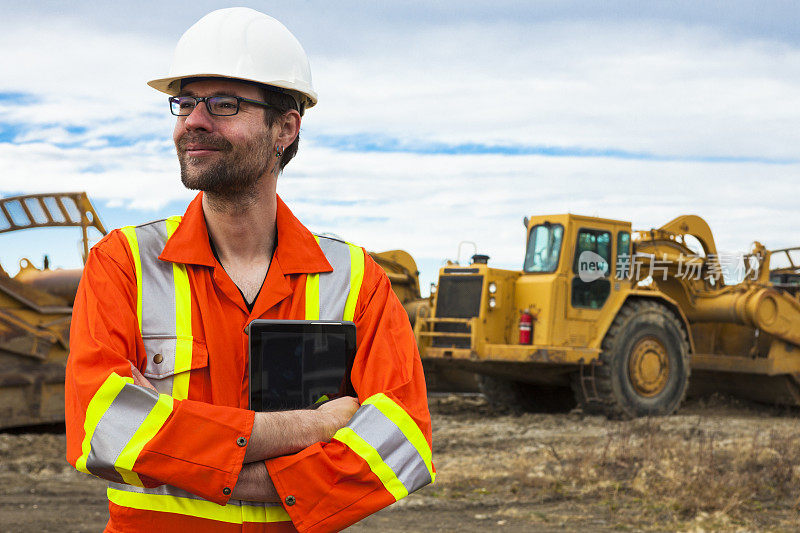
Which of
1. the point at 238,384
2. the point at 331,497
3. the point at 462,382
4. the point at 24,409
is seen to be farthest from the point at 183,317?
the point at 462,382

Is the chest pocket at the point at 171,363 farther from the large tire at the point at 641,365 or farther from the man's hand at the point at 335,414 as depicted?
the large tire at the point at 641,365

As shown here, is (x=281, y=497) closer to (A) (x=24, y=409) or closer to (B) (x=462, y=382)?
(A) (x=24, y=409)

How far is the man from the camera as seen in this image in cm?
201

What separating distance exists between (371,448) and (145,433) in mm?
497

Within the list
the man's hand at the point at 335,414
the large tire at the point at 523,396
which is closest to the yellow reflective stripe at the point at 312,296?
the man's hand at the point at 335,414

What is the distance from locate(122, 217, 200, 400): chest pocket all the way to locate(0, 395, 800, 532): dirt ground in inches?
191

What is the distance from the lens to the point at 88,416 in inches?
80.0

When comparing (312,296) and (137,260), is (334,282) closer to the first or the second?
(312,296)

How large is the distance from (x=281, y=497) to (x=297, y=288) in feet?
1.71

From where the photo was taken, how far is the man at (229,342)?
79.3 inches

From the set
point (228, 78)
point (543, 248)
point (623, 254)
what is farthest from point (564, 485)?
point (228, 78)

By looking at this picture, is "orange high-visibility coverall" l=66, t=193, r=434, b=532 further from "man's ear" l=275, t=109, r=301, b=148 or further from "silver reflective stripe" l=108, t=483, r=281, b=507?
"man's ear" l=275, t=109, r=301, b=148

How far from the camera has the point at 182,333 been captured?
7.16ft

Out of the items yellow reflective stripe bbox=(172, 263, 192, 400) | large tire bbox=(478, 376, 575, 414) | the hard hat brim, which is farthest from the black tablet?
large tire bbox=(478, 376, 575, 414)
